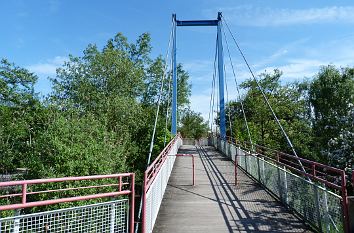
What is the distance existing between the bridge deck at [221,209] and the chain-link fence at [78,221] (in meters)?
1.83

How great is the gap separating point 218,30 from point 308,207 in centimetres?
2739

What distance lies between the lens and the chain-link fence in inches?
163

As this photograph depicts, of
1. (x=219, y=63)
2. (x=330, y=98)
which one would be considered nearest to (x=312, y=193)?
(x=219, y=63)

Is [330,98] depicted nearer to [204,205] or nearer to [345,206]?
[204,205]

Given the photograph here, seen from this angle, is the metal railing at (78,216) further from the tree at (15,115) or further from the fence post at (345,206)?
the tree at (15,115)

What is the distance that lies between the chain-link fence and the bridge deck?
1.83 m

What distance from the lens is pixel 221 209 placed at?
846 cm

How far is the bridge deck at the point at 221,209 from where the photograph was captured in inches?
277

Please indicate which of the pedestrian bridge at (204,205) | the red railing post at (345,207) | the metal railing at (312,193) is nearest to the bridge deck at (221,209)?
the pedestrian bridge at (204,205)

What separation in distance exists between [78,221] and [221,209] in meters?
4.53

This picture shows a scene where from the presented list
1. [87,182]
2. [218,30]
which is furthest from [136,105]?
[87,182]

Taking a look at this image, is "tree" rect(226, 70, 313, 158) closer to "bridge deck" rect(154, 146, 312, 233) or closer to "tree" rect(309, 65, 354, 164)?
"tree" rect(309, 65, 354, 164)

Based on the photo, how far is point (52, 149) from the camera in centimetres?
1594

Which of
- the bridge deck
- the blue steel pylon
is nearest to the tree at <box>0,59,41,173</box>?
the blue steel pylon
